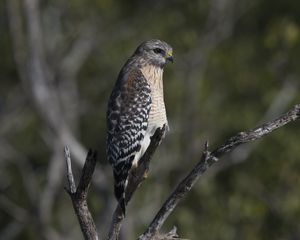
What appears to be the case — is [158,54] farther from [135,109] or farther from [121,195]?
[121,195]

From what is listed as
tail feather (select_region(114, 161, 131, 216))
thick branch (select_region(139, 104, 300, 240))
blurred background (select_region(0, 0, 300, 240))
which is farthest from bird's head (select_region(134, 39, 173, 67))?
blurred background (select_region(0, 0, 300, 240))

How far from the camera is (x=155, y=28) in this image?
17547 millimetres

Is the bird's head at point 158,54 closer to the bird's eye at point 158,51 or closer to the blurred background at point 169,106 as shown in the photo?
the bird's eye at point 158,51

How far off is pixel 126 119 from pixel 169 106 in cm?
954

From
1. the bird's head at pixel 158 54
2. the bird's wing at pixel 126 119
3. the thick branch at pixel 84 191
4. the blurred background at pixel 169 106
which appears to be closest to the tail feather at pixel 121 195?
the bird's wing at pixel 126 119

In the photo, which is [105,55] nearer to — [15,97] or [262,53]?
[15,97]

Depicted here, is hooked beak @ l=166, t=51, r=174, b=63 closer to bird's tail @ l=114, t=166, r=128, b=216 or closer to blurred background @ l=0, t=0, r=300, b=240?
bird's tail @ l=114, t=166, r=128, b=216

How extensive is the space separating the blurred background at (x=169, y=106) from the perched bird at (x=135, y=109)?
16.1 ft

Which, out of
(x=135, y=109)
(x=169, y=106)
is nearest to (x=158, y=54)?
(x=135, y=109)

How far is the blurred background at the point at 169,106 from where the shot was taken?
14172mm

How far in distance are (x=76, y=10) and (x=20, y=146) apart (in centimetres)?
313

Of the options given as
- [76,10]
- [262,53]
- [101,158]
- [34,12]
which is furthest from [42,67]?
[262,53]

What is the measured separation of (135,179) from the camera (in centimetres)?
661

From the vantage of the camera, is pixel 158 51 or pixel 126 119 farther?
pixel 158 51
